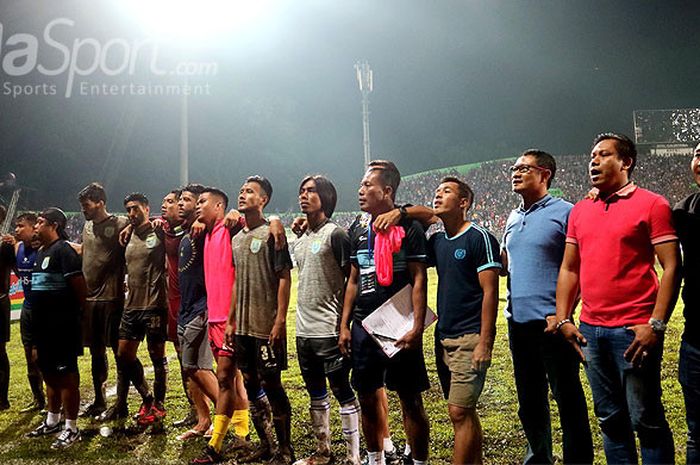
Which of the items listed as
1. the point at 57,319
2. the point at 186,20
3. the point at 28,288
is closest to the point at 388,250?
the point at 57,319

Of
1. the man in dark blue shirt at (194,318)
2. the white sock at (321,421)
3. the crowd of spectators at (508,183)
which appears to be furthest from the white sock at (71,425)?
the crowd of spectators at (508,183)

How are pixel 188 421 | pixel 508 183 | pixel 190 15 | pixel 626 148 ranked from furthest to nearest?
pixel 508 183
pixel 190 15
pixel 188 421
pixel 626 148

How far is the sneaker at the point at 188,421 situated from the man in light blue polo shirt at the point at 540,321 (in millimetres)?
2766

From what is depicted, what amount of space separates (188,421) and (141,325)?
0.87 meters

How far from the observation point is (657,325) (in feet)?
8.10

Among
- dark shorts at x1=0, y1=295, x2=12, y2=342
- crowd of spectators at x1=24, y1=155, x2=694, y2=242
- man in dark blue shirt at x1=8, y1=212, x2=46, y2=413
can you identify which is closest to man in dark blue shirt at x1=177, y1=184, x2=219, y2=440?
man in dark blue shirt at x1=8, y1=212, x2=46, y2=413

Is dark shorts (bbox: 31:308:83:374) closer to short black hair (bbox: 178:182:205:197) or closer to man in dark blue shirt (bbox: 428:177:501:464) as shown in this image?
short black hair (bbox: 178:182:205:197)

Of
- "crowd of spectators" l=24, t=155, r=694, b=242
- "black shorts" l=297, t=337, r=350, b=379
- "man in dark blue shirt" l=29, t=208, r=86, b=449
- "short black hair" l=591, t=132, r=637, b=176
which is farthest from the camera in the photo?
"crowd of spectators" l=24, t=155, r=694, b=242

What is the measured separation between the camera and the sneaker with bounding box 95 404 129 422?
195 inches

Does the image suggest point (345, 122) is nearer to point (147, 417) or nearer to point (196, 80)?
point (196, 80)

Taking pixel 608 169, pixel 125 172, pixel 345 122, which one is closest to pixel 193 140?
pixel 125 172

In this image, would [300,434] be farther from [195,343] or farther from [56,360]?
[56,360]

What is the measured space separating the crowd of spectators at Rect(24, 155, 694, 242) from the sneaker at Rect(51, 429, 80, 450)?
16.0 meters

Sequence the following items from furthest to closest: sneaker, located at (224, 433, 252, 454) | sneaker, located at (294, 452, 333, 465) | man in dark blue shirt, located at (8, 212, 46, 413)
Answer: man in dark blue shirt, located at (8, 212, 46, 413), sneaker, located at (224, 433, 252, 454), sneaker, located at (294, 452, 333, 465)
